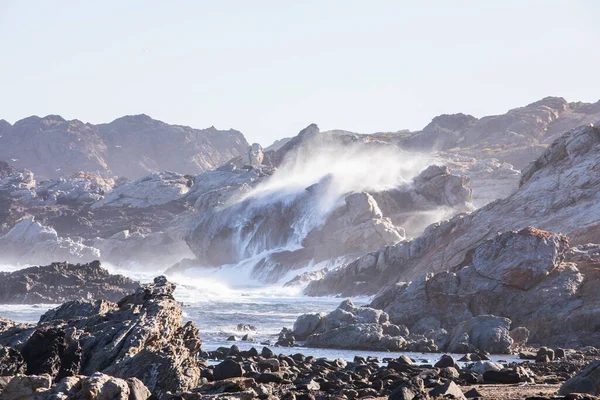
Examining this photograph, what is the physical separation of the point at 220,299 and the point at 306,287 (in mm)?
9275

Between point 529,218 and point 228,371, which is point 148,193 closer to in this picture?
point 529,218

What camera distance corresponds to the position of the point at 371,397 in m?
18.2

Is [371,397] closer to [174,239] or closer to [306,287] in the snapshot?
[306,287]

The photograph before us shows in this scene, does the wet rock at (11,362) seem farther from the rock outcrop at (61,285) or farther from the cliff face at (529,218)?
the rock outcrop at (61,285)

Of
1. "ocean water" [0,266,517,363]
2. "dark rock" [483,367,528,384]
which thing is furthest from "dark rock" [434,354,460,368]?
"ocean water" [0,266,517,363]

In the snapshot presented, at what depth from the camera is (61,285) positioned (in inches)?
2542

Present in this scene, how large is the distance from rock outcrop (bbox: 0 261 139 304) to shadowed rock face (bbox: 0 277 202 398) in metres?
42.5

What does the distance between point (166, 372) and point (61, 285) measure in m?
49.7

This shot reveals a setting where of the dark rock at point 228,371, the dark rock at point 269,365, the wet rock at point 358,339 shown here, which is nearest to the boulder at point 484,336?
the wet rock at point 358,339

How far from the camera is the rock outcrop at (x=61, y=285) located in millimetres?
63125

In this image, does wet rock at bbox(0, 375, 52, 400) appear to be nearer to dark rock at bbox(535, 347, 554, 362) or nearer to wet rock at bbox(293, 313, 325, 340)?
dark rock at bbox(535, 347, 554, 362)

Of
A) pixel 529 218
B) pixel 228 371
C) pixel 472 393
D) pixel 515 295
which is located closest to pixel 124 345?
pixel 228 371

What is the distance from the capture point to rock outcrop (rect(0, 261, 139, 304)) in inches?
2485

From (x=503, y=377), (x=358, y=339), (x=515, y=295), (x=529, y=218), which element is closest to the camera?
(x=503, y=377)
